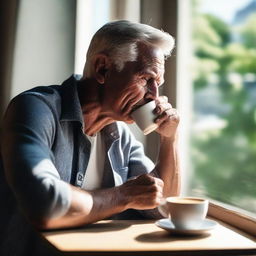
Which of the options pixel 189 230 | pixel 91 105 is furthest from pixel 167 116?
pixel 189 230

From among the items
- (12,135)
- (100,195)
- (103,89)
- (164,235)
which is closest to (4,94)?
(103,89)

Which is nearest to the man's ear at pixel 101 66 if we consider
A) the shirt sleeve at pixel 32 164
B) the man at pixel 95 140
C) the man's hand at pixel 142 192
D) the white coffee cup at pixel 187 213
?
the man at pixel 95 140

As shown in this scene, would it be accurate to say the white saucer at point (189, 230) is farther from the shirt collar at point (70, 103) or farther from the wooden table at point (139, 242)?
the shirt collar at point (70, 103)

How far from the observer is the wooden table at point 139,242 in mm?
1004

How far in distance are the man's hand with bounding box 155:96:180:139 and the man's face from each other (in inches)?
2.0

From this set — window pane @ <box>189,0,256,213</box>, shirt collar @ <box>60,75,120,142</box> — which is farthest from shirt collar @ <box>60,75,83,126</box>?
window pane @ <box>189,0,256,213</box>

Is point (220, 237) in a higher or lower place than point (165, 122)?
lower

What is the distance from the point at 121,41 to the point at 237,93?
0.52 metres

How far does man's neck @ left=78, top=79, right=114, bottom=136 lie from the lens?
1.51m

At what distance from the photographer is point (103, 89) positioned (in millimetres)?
1495

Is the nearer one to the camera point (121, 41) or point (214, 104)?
point (121, 41)

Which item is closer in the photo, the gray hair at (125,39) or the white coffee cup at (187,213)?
the white coffee cup at (187,213)

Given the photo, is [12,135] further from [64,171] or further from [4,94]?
[4,94]

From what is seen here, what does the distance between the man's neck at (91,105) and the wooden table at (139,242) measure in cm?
41
